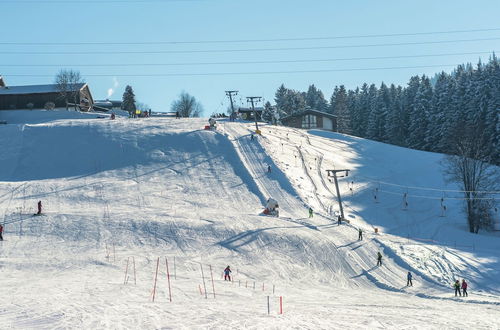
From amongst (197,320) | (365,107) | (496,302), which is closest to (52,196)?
(197,320)

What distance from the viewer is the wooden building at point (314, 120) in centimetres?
9225

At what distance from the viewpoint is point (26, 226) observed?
37.3 meters

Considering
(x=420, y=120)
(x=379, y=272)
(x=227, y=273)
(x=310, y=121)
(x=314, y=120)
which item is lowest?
(x=379, y=272)

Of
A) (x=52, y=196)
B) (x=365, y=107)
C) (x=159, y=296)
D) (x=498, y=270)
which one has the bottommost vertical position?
(x=498, y=270)

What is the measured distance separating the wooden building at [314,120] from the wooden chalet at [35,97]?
35.6 meters

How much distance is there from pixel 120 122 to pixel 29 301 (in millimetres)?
47946

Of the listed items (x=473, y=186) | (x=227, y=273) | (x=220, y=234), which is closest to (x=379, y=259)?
(x=220, y=234)

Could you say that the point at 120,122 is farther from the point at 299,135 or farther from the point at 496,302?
the point at 496,302

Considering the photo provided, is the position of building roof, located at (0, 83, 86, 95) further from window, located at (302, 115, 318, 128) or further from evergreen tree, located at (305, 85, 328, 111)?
evergreen tree, located at (305, 85, 328, 111)

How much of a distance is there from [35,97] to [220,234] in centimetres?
5534

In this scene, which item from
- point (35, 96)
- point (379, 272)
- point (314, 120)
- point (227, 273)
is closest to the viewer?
point (227, 273)

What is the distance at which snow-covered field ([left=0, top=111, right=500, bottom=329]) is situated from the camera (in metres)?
22.1

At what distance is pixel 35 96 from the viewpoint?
8169cm

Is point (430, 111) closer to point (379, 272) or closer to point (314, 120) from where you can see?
point (314, 120)
